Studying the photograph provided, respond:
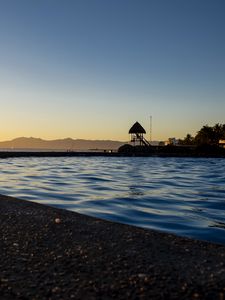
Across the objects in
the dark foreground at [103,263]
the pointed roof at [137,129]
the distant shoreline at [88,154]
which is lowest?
the dark foreground at [103,263]

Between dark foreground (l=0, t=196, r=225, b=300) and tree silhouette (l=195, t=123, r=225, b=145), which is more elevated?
tree silhouette (l=195, t=123, r=225, b=145)

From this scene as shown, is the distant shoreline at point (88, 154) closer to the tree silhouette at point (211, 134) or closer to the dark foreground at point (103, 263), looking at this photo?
the tree silhouette at point (211, 134)

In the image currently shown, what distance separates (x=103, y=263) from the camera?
3.22 meters

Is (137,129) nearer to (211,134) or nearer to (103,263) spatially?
(211,134)

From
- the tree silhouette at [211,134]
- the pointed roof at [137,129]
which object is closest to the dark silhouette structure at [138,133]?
the pointed roof at [137,129]

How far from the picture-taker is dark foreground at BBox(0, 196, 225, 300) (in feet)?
8.67

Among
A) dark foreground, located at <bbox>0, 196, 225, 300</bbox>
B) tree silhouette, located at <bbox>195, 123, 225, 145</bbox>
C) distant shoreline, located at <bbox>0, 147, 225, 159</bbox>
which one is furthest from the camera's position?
tree silhouette, located at <bbox>195, 123, 225, 145</bbox>

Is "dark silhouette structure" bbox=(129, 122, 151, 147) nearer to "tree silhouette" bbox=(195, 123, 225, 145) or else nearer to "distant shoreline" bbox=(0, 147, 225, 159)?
"distant shoreline" bbox=(0, 147, 225, 159)

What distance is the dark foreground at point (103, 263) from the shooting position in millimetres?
2643

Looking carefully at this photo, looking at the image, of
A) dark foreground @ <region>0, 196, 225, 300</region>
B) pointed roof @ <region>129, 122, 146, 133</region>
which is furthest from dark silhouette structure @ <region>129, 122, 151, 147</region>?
dark foreground @ <region>0, 196, 225, 300</region>

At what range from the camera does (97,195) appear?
10.7 meters

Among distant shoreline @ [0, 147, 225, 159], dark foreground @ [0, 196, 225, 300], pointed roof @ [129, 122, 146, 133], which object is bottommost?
dark foreground @ [0, 196, 225, 300]

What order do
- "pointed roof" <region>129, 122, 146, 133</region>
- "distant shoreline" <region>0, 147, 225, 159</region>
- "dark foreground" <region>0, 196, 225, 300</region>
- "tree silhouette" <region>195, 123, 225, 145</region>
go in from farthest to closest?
"tree silhouette" <region>195, 123, 225, 145</region>, "pointed roof" <region>129, 122, 146, 133</region>, "distant shoreline" <region>0, 147, 225, 159</region>, "dark foreground" <region>0, 196, 225, 300</region>

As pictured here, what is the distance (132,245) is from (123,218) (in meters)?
3.52
